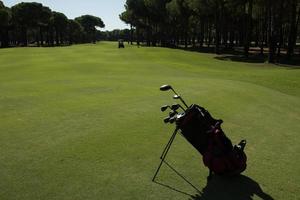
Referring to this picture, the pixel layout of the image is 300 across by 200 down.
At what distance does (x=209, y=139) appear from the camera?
17.4 feet

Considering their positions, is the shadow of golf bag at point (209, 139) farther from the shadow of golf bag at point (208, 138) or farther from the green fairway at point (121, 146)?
the green fairway at point (121, 146)

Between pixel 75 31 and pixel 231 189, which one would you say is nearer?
pixel 231 189

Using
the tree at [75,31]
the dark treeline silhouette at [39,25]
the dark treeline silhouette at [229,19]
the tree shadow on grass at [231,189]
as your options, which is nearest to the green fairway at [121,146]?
the tree shadow on grass at [231,189]

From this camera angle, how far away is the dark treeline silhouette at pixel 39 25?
302 feet

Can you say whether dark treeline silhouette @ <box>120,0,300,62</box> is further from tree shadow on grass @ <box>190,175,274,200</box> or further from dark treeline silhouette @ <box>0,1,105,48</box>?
tree shadow on grass @ <box>190,175,274,200</box>

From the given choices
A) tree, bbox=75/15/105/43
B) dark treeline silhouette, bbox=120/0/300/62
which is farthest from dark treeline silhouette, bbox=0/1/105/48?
dark treeline silhouette, bbox=120/0/300/62

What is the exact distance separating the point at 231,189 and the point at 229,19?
66927 millimetres

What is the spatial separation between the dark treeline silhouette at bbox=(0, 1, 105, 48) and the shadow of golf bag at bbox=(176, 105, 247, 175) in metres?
77.5

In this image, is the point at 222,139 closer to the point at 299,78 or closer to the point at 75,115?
the point at 75,115

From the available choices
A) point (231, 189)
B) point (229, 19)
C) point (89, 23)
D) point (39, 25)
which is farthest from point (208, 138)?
point (89, 23)

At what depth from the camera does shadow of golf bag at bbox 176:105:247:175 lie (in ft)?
17.0

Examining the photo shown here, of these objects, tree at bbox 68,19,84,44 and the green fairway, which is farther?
tree at bbox 68,19,84,44

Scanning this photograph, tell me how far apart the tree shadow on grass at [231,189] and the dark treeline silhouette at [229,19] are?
1319 inches

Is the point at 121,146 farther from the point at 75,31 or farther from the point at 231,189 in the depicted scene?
the point at 75,31
